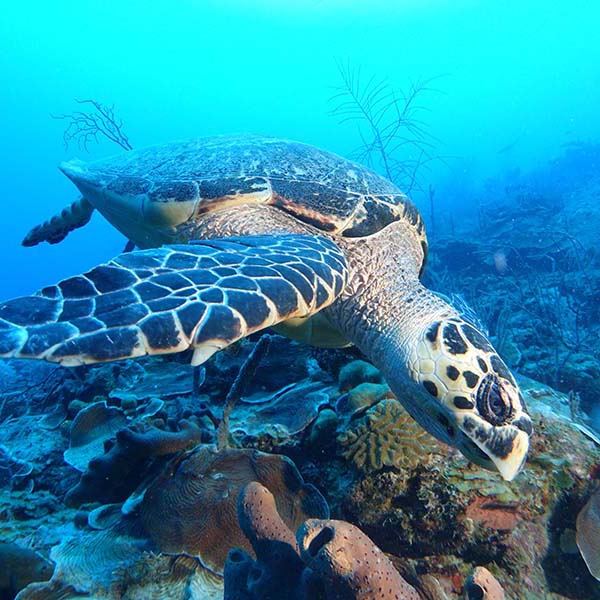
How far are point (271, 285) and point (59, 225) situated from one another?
16.0 feet

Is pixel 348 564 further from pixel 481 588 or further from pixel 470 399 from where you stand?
pixel 470 399

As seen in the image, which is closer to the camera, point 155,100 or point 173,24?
point 173,24

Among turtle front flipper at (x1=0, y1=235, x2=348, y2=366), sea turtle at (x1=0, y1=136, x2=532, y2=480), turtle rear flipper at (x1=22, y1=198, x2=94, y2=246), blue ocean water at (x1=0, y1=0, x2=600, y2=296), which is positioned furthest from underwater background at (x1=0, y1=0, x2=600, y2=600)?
blue ocean water at (x1=0, y1=0, x2=600, y2=296)

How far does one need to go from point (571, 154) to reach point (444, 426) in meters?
28.4

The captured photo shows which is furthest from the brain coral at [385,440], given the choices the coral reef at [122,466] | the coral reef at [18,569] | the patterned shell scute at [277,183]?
the coral reef at [18,569]

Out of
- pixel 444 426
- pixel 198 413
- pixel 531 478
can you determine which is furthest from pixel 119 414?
pixel 531 478

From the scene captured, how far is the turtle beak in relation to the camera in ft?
6.03

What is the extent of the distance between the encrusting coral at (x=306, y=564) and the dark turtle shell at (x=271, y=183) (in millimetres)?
2008

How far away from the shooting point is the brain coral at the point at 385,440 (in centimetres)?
209

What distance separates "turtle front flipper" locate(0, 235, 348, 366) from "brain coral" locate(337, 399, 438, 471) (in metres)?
0.80

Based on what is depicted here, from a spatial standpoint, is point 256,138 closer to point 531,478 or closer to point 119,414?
point 119,414

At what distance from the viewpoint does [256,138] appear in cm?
412

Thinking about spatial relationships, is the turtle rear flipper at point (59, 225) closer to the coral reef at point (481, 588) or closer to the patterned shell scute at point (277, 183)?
the patterned shell scute at point (277, 183)

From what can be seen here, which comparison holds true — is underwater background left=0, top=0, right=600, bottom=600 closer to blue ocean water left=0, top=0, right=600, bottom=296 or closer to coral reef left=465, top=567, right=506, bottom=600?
coral reef left=465, top=567, right=506, bottom=600
